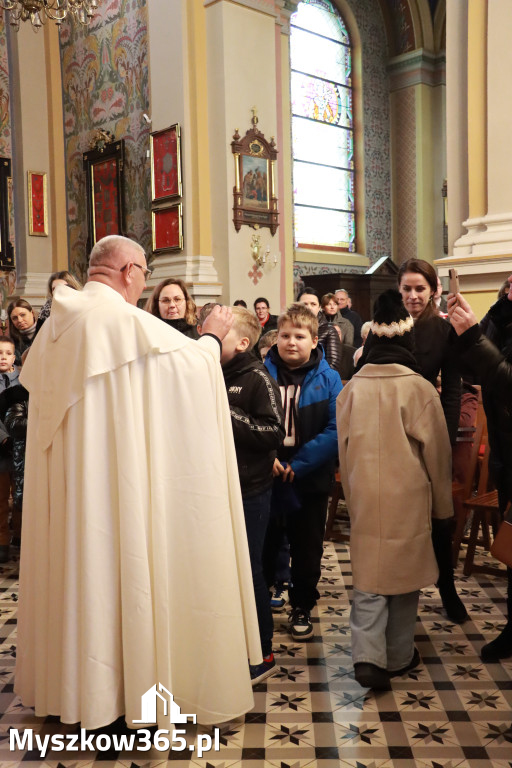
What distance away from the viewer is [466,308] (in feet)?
9.36

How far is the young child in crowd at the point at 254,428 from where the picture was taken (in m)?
2.94

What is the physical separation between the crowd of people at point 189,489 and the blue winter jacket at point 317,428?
0.02 metres

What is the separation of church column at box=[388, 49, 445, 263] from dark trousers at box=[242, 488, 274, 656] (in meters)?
11.7

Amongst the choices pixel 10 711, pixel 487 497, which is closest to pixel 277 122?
pixel 487 497

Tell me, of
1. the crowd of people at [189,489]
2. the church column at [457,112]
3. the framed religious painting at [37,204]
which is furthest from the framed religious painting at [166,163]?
the crowd of people at [189,489]

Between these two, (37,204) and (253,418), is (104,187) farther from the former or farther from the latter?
(253,418)

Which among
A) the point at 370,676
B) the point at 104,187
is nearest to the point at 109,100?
the point at 104,187

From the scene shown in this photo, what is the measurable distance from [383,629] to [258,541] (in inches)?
23.9

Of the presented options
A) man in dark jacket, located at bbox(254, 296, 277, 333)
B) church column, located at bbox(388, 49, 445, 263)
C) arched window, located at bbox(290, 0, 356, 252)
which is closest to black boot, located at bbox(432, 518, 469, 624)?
man in dark jacket, located at bbox(254, 296, 277, 333)

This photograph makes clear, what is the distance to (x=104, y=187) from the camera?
1094cm

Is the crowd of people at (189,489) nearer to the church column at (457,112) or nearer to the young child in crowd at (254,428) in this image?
the young child in crowd at (254,428)

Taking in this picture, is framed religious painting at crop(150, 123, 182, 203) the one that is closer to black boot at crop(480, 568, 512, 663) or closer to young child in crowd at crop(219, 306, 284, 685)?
young child in crowd at crop(219, 306, 284, 685)

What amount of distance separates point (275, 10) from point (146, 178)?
2.81 m

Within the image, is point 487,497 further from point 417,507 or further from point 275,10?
point 275,10
